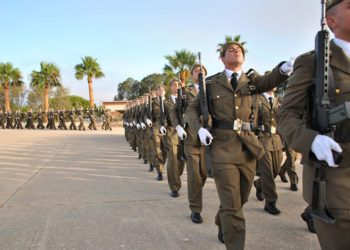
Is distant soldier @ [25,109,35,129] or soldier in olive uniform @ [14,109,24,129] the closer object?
distant soldier @ [25,109,35,129]

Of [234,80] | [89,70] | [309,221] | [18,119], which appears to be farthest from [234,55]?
[89,70]

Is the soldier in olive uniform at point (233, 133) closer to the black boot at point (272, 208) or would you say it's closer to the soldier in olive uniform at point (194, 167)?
the soldier in olive uniform at point (194, 167)

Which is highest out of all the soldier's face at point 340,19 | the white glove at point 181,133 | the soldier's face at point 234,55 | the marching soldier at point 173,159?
the soldier's face at point 234,55

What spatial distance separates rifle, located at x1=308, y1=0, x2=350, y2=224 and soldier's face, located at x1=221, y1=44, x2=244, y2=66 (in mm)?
1784

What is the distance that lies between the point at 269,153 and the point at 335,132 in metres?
3.69

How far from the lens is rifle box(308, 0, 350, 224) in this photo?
1.90m

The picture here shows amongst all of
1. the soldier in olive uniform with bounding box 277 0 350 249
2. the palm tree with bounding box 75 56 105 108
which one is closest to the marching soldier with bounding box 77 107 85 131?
the palm tree with bounding box 75 56 105 108

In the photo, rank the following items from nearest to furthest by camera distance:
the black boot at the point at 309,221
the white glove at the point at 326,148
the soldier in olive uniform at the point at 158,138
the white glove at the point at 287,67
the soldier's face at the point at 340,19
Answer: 1. the white glove at the point at 326,148
2. the soldier's face at the point at 340,19
3. the white glove at the point at 287,67
4. the black boot at the point at 309,221
5. the soldier in olive uniform at the point at 158,138

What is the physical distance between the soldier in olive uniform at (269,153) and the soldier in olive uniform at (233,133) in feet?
5.10

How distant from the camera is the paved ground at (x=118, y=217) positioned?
4.05 meters

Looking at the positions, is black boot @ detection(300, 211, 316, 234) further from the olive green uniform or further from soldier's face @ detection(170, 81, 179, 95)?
soldier's face @ detection(170, 81, 179, 95)

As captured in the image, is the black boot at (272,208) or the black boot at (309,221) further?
the black boot at (272,208)

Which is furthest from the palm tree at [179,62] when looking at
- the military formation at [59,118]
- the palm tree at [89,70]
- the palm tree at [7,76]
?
the palm tree at [7,76]

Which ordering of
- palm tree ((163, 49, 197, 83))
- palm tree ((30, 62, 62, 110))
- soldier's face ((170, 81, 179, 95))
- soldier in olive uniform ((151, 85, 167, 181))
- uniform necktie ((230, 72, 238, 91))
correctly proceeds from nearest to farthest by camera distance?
uniform necktie ((230, 72, 238, 91)) → soldier's face ((170, 81, 179, 95)) → soldier in olive uniform ((151, 85, 167, 181)) → palm tree ((163, 49, 197, 83)) → palm tree ((30, 62, 62, 110))
